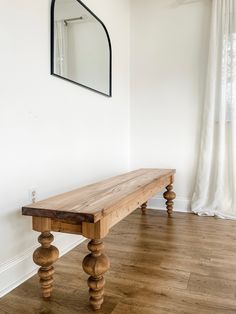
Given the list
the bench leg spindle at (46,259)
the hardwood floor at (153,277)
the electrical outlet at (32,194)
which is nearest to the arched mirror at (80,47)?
the electrical outlet at (32,194)

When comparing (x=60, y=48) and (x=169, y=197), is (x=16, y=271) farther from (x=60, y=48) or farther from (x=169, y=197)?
(x=169, y=197)

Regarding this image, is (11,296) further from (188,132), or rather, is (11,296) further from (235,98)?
(235,98)

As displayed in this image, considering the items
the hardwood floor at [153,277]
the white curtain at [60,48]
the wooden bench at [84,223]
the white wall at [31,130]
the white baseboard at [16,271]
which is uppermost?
the white curtain at [60,48]

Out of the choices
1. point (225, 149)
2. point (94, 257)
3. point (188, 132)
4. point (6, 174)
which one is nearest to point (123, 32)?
point (188, 132)

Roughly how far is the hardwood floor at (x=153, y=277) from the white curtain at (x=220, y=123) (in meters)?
0.55

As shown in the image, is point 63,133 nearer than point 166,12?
Yes

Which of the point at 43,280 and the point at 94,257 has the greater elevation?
the point at 94,257

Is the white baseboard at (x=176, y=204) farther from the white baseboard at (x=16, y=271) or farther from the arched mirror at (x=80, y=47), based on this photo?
the white baseboard at (x=16, y=271)

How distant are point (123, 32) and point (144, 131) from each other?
1204 millimetres

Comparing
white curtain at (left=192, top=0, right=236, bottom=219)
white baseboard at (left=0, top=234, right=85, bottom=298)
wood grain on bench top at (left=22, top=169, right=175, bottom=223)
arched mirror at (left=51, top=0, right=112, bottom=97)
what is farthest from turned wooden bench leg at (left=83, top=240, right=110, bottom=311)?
white curtain at (left=192, top=0, right=236, bottom=219)

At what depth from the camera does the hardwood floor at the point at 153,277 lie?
1387 mm

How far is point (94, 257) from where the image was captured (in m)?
1.34

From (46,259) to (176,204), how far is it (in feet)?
7.12

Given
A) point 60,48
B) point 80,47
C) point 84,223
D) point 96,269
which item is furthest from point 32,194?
point 80,47
